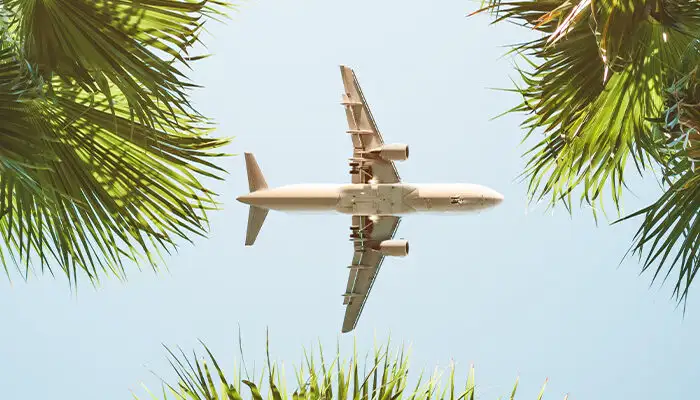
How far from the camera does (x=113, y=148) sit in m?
7.53

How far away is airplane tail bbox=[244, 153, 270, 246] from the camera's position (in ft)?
56.5

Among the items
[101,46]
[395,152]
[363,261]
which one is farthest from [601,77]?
[363,261]

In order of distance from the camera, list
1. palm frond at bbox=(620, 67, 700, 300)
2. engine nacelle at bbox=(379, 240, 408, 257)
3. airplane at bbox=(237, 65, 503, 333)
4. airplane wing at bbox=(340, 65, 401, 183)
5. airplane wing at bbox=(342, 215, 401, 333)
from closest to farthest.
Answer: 1. palm frond at bbox=(620, 67, 700, 300)
2. airplane at bbox=(237, 65, 503, 333)
3. engine nacelle at bbox=(379, 240, 408, 257)
4. airplane wing at bbox=(340, 65, 401, 183)
5. airplane wing at bbox=(342, 215, 401, 333)

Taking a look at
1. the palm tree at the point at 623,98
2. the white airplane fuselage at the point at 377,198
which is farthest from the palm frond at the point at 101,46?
the white airplane fuselage at the point at 377,198

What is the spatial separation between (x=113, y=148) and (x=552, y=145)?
4261 mm

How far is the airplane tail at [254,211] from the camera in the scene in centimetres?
1723

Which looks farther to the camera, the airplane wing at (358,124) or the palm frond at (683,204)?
the airplane wing at (358,124)

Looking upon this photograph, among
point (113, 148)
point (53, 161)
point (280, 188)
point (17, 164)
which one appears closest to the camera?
A: point (17, 164)

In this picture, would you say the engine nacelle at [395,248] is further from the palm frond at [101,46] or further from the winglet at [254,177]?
the palm frond at [101,46]

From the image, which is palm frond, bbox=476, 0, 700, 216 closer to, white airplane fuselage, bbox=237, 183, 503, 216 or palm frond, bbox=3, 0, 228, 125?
A: palm frond, bbox=3, 0, 228, 125

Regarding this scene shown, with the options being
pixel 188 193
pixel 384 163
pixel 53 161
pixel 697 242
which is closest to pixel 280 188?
pixel 384 163

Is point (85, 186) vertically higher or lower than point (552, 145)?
lower

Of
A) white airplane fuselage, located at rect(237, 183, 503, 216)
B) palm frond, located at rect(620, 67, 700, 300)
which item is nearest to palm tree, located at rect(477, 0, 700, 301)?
palm frond, located at rect(620, 67, 700, 300)

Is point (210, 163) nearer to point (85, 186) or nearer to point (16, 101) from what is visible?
point (85, 186)
